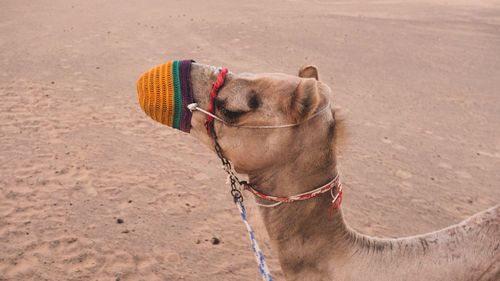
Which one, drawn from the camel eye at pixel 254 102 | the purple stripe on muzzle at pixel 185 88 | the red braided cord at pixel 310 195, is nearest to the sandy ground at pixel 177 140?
the red braided cord at pixel 310 195

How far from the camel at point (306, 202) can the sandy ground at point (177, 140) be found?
272 mm

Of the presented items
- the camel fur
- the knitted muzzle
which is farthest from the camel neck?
the knitted muzzle

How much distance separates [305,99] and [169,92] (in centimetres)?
74

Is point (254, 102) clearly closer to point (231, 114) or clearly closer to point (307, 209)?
point (231, 114)

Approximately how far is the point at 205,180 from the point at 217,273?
1.81 meters

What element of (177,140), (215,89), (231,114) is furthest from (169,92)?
(177,140)

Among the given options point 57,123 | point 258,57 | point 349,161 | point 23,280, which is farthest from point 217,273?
point 258,57

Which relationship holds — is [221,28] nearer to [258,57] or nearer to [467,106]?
[258,57]

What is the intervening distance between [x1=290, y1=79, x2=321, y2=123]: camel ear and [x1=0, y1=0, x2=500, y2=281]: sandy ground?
381 mm

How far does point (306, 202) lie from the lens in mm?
2570

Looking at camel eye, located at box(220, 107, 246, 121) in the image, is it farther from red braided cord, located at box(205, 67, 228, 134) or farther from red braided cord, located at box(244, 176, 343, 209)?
red braided cord, located at box(244, 176, 343, 209)

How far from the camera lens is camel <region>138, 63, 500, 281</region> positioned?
8.11ft

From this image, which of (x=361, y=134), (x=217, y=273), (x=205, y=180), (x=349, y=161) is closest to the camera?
(x=217, y=273)

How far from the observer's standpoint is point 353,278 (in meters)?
2.56
